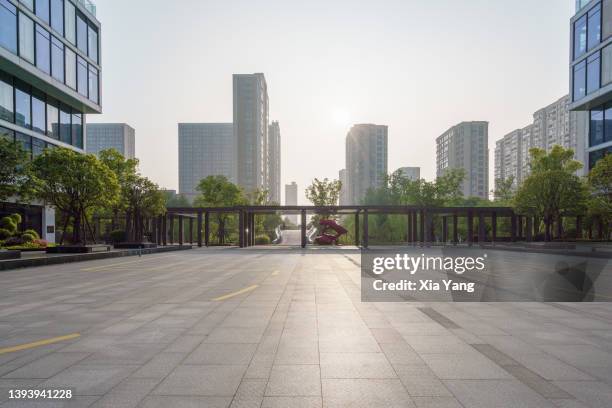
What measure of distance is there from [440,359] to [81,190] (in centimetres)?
2332

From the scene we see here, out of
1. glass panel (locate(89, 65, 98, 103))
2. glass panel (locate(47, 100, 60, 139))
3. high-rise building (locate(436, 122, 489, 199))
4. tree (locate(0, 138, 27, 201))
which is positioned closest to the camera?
tree (locate(0, 138, 27, 201))

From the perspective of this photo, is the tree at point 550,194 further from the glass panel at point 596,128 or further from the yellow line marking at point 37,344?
the yellow line marking at point 37,344

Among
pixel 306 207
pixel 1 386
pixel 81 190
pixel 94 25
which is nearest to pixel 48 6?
pixel 94 25

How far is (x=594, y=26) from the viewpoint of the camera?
33.5 meters

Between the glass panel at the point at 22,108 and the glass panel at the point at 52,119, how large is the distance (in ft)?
7.74

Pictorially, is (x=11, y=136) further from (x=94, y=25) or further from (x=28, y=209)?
(x=94, y=25)

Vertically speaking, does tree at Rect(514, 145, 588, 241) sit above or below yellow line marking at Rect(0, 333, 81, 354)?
above

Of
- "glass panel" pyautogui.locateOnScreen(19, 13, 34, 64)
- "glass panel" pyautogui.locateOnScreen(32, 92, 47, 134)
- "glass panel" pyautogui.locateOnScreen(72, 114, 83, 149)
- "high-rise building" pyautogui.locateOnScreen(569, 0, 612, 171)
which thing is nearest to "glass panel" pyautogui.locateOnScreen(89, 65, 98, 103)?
"glass panel" pyautogui.locateOnScreen(72, 114, 83, 149)

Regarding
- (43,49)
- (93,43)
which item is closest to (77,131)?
(43,49)

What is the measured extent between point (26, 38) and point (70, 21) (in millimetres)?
7505

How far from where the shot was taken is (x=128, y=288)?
10914mm

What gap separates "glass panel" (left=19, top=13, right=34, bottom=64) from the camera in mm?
26094

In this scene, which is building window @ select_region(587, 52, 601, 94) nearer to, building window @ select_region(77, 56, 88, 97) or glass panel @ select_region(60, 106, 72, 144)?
building window @ select_region(77, 56, 88, 97)

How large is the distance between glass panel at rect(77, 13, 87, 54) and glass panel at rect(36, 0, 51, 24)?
14.6 ft
